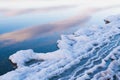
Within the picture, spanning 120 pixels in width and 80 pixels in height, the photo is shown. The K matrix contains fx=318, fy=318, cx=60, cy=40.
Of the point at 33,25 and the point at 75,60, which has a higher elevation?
the point at 33,25

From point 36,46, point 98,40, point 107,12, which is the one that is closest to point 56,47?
point 36,46

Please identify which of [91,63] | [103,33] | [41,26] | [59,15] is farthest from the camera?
[59,15]

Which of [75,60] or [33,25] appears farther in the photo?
[33,25]

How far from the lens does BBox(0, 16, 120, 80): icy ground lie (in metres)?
8.01

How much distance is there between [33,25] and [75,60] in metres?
4.23

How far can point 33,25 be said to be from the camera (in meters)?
12.6

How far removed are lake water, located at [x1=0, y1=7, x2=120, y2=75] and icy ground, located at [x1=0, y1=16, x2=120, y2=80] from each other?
338 mm

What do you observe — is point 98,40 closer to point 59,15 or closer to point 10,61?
point 10,61

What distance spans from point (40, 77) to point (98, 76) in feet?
4.82

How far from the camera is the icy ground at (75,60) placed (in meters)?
8.01

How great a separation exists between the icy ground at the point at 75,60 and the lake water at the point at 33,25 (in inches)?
13.3

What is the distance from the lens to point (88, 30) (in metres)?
11.4

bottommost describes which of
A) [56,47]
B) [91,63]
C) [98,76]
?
[98,76]

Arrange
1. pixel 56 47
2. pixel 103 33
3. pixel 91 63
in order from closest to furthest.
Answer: pixel 91 63, pixel 56 47, pixel 103 33
